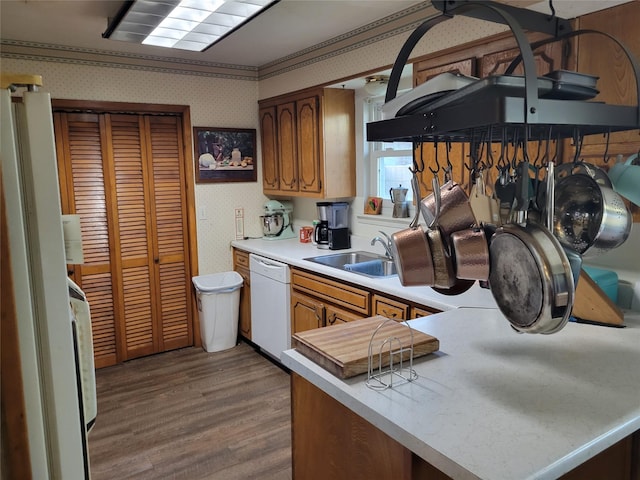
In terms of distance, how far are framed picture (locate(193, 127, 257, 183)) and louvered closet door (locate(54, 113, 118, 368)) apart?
29.9 inches

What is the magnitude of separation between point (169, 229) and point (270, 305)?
1.11 meters

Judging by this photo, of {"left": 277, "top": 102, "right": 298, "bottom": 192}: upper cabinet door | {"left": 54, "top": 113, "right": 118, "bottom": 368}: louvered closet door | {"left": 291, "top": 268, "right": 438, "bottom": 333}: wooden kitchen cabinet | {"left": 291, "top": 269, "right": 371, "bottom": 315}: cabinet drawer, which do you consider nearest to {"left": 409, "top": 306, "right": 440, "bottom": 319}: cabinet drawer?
{"left": 291, "top": 268, "right": 438, "bottom": 333}: wooden kitchen cabinet

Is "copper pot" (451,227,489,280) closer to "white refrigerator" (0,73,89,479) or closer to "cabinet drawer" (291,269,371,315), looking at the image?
"white refrigerator" (0,73,89,479)

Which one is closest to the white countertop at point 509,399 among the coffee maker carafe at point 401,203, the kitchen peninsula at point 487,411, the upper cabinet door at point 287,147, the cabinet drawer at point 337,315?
the kitchen peninsula at point 487,411

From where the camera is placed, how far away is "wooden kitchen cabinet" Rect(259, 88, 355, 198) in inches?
142

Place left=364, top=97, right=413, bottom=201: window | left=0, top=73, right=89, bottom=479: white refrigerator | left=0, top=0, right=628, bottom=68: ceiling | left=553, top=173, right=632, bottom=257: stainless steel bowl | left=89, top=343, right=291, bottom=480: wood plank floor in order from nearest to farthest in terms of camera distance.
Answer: left=0, top=73, right=89, bottom=479: white refrigerator, left=553, top=173, right=632, bottom=257: stainless steel bowl, left=89, top=343, right=291, bottom=480: wood plank floor, left=0, top=0, right=628, bottom=68: ceiling, left=364, top=97, right=413, bottom=201: window

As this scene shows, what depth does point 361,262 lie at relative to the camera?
345 cm

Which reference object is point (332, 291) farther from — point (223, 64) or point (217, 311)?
point (223, 64)

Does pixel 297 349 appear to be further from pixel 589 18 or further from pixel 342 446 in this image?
pixel 589 18

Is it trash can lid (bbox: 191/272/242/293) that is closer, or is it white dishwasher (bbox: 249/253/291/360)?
white dishwasher (bbox: 249/253/291/360)

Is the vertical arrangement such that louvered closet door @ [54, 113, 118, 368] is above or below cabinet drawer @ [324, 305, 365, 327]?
above

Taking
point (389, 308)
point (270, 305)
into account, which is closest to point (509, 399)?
point (389, 308)

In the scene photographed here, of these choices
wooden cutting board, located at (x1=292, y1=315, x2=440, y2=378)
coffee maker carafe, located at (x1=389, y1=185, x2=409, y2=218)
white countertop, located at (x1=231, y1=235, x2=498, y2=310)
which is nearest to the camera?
wooden cutting board, located at (x1=292, y1=315, x2=440, y2=378)

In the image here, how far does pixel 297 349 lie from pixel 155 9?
76.2 inches
